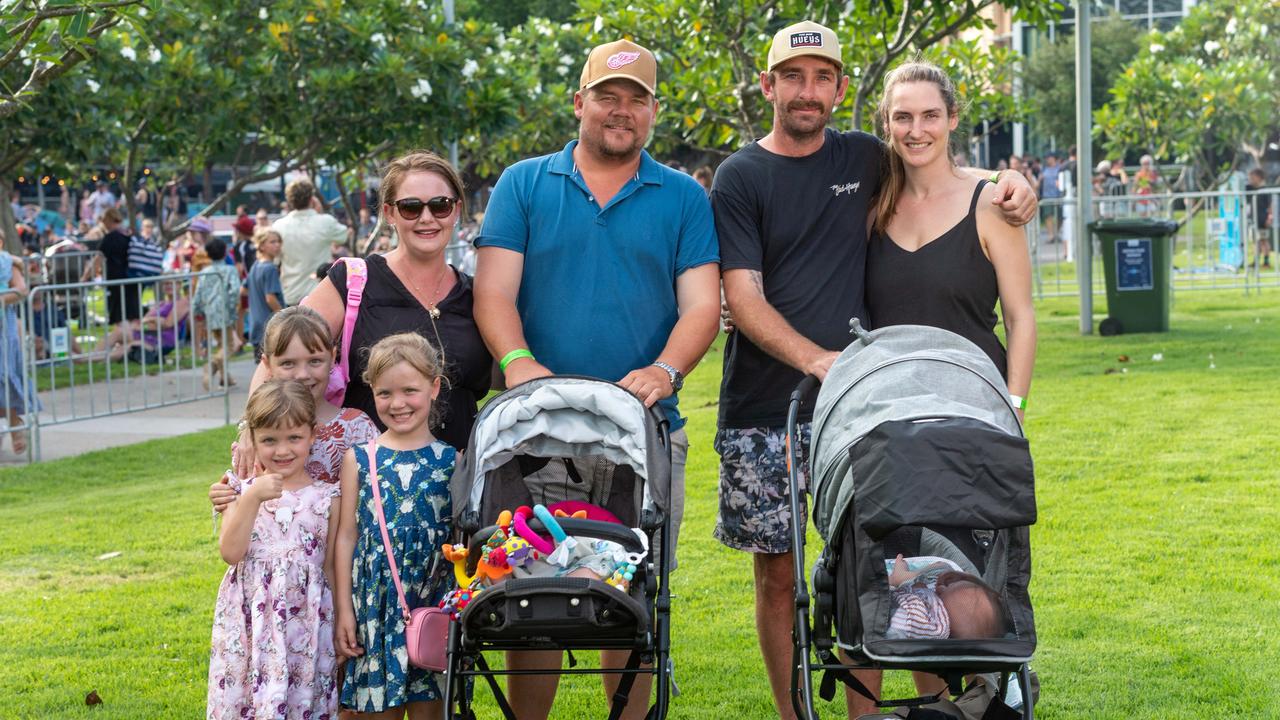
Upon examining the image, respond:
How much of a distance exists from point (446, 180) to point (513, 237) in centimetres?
30

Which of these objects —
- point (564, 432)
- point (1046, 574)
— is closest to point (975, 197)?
point (564, 432)

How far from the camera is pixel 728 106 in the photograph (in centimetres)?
1484

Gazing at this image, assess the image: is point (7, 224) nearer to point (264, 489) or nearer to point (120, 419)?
point (120, 419)

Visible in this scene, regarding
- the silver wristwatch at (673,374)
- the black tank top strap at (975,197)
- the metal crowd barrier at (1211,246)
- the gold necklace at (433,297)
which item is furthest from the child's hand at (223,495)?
the metal crowd barrier at (1211,246)

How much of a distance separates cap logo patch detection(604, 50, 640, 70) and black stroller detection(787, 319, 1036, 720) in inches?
47.9

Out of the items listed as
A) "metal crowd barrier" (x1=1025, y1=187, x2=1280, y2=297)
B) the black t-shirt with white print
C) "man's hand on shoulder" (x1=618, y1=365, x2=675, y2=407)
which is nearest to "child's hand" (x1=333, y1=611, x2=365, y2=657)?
"man's hand on shoulder" (x1=618, y1=365, x2=675, y2=407)

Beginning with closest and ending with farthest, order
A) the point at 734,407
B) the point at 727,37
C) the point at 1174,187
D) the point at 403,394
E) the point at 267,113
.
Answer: the point at 403,394 → the point at 734,407 → the point at 727,37 → the point at 267,113 → the point at 1174,187

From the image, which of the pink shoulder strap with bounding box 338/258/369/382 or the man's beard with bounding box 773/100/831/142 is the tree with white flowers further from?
the pink shoulder strap with bounding box 338/258/369/382

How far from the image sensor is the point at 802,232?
504cm

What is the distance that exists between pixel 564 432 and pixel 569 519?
1.08 feet

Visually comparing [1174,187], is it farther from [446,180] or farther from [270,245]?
[446,180]

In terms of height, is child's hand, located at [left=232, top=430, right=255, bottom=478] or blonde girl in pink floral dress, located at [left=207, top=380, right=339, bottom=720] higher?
child's hand, located at [left=232, top=430, right=255, bottom=478]

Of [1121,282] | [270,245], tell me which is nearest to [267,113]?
[270,245]

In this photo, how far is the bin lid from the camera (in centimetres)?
1565
